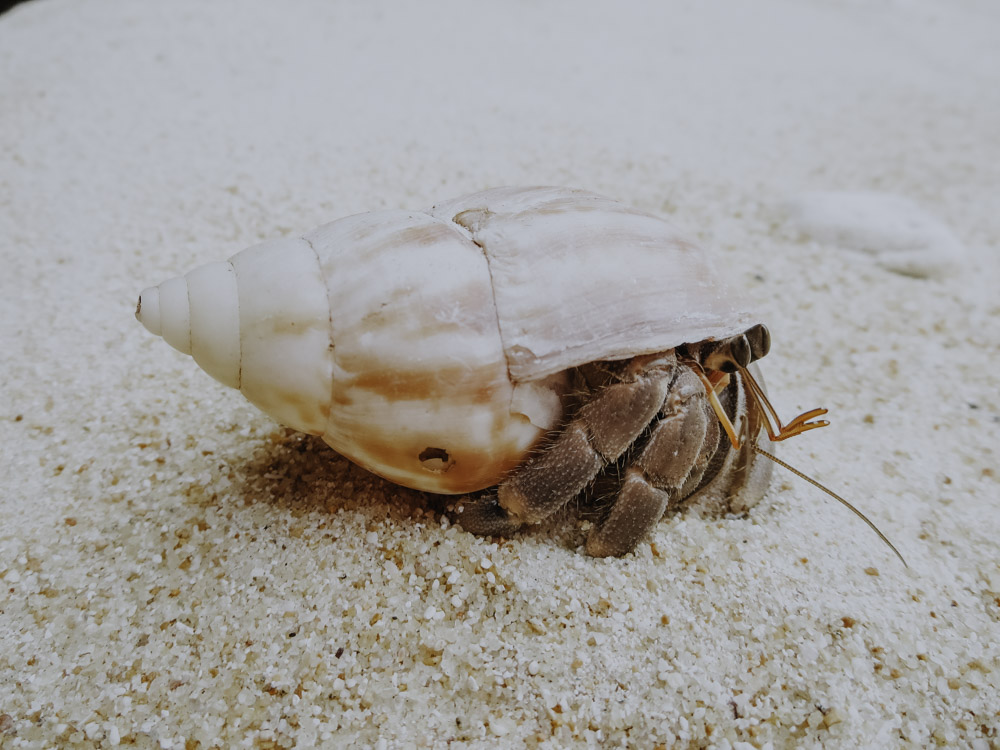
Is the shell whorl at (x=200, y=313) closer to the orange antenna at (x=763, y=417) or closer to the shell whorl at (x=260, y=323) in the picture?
the shell whorl at (x=260, y=323)

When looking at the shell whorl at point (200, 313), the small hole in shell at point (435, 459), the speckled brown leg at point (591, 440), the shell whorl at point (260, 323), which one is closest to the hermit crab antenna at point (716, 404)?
the speckled brown leg at point (591, 440)

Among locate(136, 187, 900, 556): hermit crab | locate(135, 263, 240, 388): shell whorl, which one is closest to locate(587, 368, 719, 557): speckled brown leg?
Result: locate(136, 187, 900, 556): hermit crab

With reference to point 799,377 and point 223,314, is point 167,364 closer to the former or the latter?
point 223,314

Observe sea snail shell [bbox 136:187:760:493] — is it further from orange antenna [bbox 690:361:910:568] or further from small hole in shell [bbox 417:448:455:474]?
orange antenna [bbox 690:361:910:568]

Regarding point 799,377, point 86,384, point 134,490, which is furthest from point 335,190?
point 799,377

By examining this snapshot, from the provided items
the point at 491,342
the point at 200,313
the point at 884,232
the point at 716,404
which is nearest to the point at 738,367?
the point at 716,404

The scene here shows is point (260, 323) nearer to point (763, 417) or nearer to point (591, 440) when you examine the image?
point (591, 440)
